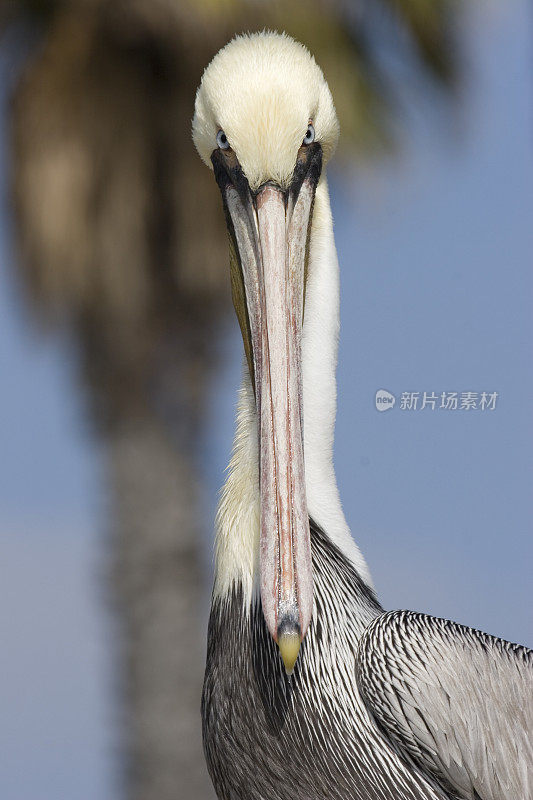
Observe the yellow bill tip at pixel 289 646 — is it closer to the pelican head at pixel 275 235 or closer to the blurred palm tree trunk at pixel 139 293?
the pelican head at pixel 275 235

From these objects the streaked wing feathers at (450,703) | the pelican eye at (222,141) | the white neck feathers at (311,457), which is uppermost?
the pelican eye at (222,141)

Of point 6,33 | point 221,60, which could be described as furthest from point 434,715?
point 6,33

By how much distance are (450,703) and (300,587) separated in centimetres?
67

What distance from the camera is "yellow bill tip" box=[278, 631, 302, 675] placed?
352 centimetres

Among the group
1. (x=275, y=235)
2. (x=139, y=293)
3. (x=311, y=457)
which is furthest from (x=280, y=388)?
(x=139, y=293)

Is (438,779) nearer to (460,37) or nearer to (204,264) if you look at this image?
(204,264)

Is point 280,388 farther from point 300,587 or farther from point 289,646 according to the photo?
point 289,646

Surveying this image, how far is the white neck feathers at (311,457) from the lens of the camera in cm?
397

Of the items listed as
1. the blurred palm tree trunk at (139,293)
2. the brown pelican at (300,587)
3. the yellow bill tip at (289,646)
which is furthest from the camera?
the blurred palm tree trunk at (139,293)

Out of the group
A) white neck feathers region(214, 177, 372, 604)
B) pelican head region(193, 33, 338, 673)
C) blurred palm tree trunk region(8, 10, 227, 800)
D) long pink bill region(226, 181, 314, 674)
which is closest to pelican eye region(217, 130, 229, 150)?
pelican head region(193, 33, 338, 673)

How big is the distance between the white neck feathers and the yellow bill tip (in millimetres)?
412

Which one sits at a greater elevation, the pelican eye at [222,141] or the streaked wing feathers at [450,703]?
the pelican eye at [222,141]

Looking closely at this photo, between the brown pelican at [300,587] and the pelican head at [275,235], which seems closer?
the pelican head at [275,235]

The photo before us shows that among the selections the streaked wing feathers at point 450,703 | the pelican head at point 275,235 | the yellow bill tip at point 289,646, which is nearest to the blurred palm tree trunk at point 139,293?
the pelican head at point 275,235
